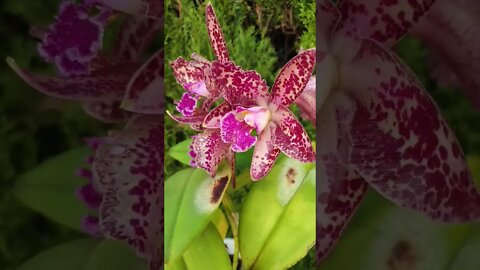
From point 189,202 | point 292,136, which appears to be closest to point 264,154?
point 292,136

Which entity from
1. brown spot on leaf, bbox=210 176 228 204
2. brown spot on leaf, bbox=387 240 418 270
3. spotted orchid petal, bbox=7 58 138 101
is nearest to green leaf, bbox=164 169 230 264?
brown spot on leaf, bbox=210 176 228 204

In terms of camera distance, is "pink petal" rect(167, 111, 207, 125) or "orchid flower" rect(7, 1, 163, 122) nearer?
"orchid flower" rect(7, 1, 163, 122)

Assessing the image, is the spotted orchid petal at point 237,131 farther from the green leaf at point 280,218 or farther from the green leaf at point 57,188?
the green leaf at point 57,188

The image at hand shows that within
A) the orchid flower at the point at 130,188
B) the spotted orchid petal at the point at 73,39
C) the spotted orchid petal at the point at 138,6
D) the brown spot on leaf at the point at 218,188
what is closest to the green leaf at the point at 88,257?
the orchid flower at the point at 130,188

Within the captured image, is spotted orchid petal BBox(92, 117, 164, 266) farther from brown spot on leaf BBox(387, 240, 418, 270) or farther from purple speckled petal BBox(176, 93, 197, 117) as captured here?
brown spot on leaf BBox(387, 240, 418, 270)

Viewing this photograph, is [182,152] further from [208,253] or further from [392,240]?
[392,240]

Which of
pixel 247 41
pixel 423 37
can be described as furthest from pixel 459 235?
pixel 247 41
